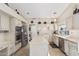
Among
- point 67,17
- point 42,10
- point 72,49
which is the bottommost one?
point 72,49

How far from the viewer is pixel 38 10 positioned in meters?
3.89

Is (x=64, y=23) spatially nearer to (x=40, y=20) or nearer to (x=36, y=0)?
(x=40, y=20)

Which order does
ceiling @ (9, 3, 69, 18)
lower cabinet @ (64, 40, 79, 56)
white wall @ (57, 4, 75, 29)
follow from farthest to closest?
ceiling @ (9, 3, 69, 18)
white wall @ (57, 4, 75, 29)
lower cabinet @ (64, 40, 79, 56)

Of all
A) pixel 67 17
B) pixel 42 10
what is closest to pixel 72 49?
pixel 67 17

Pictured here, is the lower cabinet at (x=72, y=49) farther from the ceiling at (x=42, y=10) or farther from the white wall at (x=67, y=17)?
the ceiling at (x=42, y=10)

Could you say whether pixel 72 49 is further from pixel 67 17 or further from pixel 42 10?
pixel 42 10

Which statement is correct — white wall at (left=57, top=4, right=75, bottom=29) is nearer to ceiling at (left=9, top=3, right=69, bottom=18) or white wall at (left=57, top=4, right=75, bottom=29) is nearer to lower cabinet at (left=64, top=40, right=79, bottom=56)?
ceiling at (left=9, top=3, right=69, bottom=18)

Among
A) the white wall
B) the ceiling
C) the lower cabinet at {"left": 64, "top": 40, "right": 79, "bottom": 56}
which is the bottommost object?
the lower cabinet at {"left": 64, "top": 40, "right": 79, "bottom": 56}

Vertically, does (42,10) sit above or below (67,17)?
above

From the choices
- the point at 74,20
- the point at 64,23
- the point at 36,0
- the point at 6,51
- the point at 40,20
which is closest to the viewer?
the point at 36,0

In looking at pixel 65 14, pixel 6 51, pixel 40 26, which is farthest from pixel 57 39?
pixel 6 51

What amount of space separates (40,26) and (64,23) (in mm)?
807

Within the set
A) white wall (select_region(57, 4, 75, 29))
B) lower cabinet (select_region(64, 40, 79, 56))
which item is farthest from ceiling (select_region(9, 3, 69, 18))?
lower cabinet (select_region(64, 40, 79, 56))

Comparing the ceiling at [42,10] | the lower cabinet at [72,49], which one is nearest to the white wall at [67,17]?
the ceiling at [42,10]
